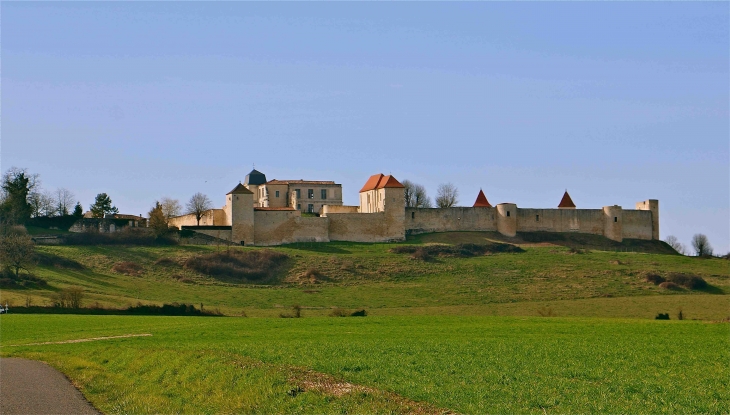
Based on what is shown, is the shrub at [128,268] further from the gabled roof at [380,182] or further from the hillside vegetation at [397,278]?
the gabled roof at [380,182]

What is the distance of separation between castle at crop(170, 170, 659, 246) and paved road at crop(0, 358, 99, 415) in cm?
4109

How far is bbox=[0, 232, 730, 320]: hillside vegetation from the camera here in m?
38.8

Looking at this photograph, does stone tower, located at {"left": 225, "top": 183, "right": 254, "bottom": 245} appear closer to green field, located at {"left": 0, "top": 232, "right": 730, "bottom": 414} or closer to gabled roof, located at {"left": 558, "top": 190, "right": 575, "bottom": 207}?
green field, located at {"left": 0, "top": 232, "right": 730, "bottom": 414}

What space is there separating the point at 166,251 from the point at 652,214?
3465 cm

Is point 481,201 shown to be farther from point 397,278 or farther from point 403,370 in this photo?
point 403,370

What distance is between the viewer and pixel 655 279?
46688mm

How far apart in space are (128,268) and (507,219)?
2657 cm

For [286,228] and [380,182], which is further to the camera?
[380,182]

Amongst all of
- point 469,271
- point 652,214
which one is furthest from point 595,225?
point 469,271

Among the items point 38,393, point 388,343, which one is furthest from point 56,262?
point 38,393

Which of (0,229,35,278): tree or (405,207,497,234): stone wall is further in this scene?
(405,207,497,234): stone wall

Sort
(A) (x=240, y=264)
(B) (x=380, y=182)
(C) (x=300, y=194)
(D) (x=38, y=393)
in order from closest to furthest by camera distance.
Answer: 1. (D) (x=38, y=393)
2. (A) (x=240, y=264)
3. (B) (x=380, y=182)
4. (C) (x=300, y=194)

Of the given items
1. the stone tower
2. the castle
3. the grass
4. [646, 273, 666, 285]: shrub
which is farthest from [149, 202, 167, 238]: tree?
the grass

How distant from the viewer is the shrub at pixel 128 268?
47378 millimetres
